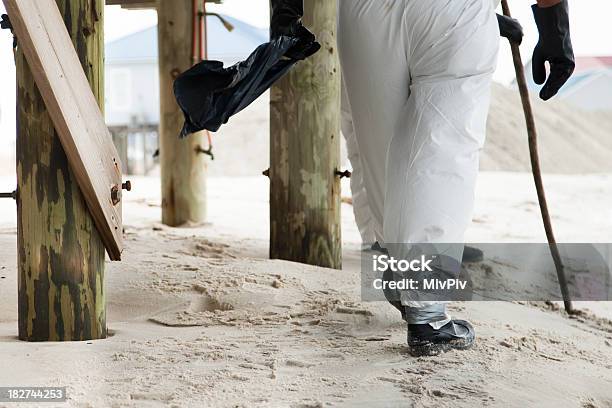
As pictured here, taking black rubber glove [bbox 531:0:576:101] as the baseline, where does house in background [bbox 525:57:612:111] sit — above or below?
above

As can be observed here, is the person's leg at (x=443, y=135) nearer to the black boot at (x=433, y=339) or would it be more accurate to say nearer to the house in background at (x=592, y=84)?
the black boot at (x=433, y=339)

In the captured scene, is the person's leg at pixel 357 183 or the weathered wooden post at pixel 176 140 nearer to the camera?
the person's leg at pixel 357 183

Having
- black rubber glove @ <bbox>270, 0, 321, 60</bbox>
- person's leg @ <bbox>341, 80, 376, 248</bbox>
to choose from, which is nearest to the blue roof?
person's leg @ <bbox>341, 80, 376, 248</bbox>

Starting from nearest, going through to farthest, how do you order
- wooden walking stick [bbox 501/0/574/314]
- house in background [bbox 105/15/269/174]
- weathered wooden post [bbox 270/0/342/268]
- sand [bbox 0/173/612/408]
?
sand [bbox 0/173/612/408] → wooden walking stick [bbox 501/0/574/314] → weathered wooden post [bbox 270/0/342/268] → house in background [bbox 105/15/269/174]

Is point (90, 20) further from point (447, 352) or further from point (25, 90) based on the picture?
point (447, 352)

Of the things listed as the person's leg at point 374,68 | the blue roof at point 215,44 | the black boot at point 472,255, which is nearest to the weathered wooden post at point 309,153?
the black boot at point 472,255

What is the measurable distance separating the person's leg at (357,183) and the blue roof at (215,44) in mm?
17333

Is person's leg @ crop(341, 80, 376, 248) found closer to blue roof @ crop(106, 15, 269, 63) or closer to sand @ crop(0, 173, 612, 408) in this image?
sand @ crop(0, 173, 612, 408)

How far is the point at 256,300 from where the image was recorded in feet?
11.5

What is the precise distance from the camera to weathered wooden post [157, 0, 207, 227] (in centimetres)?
645

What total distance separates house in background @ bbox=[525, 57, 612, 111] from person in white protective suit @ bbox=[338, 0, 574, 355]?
59.8 ft

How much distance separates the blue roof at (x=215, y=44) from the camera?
20.8m

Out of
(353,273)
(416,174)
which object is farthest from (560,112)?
(416,174)

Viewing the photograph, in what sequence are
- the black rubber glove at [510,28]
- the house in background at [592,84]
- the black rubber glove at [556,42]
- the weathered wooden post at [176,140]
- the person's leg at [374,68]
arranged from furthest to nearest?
the house in background at [592,84]
the weathered wooden post at [176,140]
the black rubber glove at [510,28]
the black rubber glove at [556,42]
the person's leg at [374,68]
